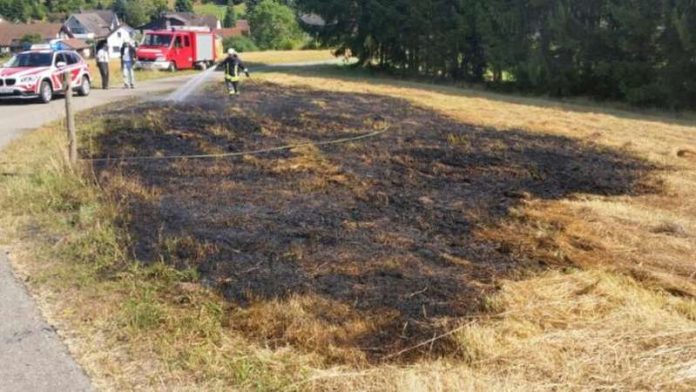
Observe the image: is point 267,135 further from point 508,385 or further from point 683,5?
point 683,5

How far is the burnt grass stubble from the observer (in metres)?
4.77

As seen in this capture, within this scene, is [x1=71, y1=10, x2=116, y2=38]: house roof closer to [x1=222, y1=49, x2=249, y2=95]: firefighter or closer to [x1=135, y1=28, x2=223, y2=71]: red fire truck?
[x1=135, y1=28, x2=223, y2=71]: red fire truck

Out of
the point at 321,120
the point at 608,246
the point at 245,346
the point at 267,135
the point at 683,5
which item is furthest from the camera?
the point at 683,5

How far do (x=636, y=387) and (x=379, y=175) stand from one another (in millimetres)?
5742

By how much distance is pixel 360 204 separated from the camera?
734cm

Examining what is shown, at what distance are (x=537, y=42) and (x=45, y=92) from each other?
54.8 ft

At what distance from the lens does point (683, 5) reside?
61.8ft

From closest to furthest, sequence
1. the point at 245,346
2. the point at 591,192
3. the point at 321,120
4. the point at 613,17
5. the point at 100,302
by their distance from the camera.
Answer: the point at 245,346 < the point at 100,302 < the point at 591,192 < the point at 321,120 < the point at 613,17

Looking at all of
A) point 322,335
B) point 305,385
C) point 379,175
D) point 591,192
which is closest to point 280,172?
point 379,175

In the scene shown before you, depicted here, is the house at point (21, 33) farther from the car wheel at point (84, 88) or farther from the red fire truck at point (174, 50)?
the car wheel at point (84, 88)

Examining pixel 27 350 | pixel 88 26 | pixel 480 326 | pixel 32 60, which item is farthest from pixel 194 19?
A: pixel 480 326

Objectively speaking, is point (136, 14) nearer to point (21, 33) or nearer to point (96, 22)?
point (96, 22)

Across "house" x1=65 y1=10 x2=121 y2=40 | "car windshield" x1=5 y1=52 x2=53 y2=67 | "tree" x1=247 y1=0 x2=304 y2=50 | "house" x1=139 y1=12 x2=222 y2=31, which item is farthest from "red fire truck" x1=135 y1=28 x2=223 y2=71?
"house" x1=65 y1=10 x2=121 y2=40

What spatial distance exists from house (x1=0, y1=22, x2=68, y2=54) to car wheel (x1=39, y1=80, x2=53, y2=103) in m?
79.0
